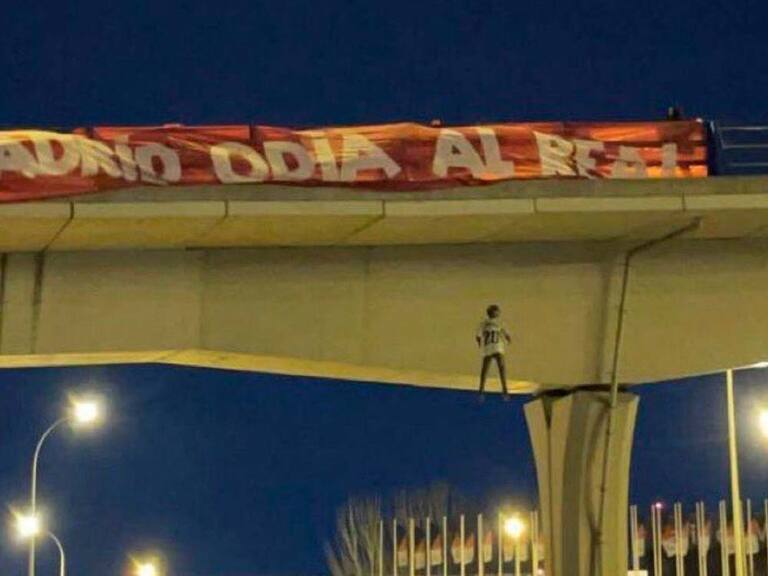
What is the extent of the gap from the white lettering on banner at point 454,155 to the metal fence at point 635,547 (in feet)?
133

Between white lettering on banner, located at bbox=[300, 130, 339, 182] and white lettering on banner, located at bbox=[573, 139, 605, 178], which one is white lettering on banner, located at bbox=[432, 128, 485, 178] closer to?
white lettering on banner, located at bbox=[300, 130, 339, 182]

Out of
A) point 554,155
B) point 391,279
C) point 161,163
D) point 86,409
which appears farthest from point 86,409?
point 554,155

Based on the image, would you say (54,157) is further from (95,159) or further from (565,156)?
(565,156)

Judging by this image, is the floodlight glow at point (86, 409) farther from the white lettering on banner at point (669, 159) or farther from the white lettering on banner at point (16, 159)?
the white lettering on banner at point (669, 159)

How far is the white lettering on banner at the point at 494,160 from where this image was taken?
20969 mm

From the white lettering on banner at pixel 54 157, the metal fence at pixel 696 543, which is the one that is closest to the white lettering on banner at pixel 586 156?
the white lettering on banner at pixel 54 157

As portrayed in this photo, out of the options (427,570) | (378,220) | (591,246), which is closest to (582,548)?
(591,246)

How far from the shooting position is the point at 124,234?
20062 millimetres

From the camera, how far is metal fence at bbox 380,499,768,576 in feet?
252

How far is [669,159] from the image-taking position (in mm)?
22281

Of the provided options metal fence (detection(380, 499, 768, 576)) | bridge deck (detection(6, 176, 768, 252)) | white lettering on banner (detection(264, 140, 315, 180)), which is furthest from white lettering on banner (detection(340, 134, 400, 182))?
metal fence (detection(380, 499, 768, 576))

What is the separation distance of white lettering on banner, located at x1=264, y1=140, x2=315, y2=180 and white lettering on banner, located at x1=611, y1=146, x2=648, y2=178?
4.18 m

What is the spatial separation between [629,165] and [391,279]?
344 cm

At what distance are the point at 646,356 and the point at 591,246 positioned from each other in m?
1.69
